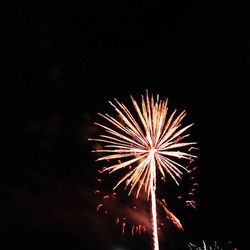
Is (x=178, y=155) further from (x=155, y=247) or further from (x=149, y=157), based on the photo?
(x=155, y=247)

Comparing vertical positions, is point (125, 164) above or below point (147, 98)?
below

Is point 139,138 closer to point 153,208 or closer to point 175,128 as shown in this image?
point 175,128

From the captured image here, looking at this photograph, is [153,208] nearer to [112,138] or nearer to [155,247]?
[155,247]

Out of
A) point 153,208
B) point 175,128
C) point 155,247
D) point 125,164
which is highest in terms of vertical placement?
point 175,128

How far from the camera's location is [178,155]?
1402cm

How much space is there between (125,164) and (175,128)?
6.60 ft

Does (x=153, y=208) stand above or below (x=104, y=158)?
below

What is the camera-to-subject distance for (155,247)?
1459 centimetres

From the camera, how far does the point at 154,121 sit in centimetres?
1448

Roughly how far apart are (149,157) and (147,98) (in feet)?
6.36

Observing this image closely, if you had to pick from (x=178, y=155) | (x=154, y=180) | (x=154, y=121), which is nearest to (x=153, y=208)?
(x=154, y=180)

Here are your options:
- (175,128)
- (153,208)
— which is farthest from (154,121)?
(153,208)

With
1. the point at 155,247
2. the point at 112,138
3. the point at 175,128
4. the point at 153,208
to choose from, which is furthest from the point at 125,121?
the point at 155,247

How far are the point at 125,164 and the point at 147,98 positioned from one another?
2.28 m
